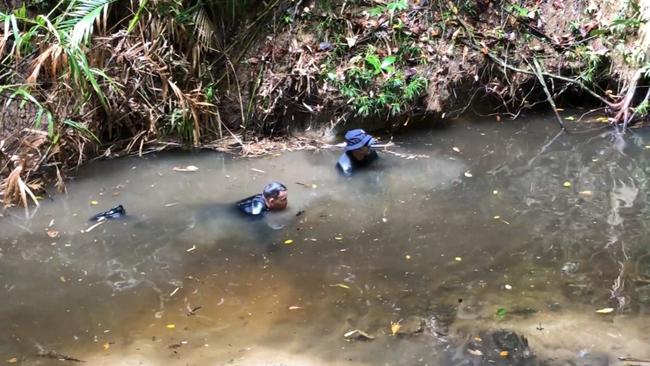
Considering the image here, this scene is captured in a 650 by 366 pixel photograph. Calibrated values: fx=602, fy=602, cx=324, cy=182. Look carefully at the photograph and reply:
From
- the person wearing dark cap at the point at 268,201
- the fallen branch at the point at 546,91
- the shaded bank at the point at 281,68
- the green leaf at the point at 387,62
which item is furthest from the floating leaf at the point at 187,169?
the fallen branch at the point at 546,91

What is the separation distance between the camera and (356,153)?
5383 millimetres

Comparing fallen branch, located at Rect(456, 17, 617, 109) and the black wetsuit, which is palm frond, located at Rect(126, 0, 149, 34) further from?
fallen branch, located at Rect(456, 17, 617, 109)

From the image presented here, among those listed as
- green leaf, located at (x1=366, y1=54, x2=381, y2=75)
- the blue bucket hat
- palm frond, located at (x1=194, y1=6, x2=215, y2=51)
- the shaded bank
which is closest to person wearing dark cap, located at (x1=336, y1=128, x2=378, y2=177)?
the blue bucket hat

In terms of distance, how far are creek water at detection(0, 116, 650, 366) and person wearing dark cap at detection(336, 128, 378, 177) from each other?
0.11m

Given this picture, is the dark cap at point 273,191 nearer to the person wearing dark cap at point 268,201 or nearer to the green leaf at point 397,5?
the person wearing dark cap at point 268,201

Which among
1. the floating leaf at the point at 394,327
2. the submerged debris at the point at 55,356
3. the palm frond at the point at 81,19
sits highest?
the palm frond at the point at 81,19

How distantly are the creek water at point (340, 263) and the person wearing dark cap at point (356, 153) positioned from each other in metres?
0.11

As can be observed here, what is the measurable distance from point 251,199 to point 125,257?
105cm

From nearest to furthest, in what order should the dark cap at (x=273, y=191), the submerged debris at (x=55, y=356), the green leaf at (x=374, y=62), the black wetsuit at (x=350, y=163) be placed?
1. the submerged debris at (x=55, y=356)
2. the dark cap at (x=273, y=191)
3. the black wetsuit at (x=350, y=163)
4. the green leaf at (x=374, y=62)

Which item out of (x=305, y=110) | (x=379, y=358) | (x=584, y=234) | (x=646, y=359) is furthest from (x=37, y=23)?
(x=646, y=359)

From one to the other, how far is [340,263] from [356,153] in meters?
1.62

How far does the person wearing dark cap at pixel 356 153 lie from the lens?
17.4 feet

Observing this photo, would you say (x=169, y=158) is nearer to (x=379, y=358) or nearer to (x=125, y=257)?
(x=125, y=257)

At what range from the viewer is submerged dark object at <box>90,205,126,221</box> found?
463 centimetres
